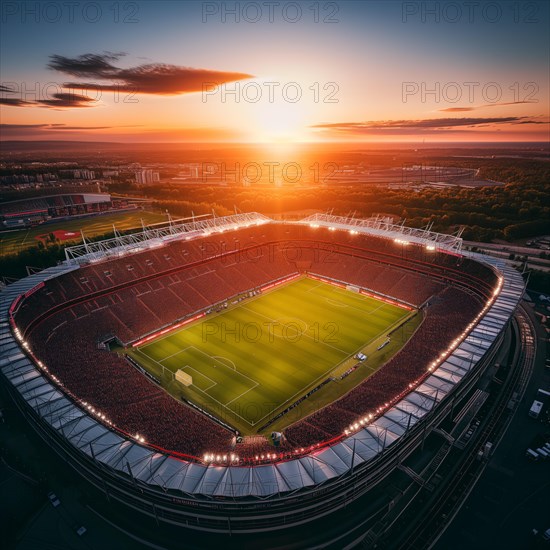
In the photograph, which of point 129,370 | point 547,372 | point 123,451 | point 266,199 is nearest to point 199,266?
point 129,370

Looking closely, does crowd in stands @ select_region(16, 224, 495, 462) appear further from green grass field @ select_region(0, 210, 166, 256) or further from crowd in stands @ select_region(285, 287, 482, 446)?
green grass field @ select_region(0, 210, 166, 256)

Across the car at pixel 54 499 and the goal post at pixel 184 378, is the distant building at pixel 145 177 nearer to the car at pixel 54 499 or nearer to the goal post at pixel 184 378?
the goal post at pixel 184 378

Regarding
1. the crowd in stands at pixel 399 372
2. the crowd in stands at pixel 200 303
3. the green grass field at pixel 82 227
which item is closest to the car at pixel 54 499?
the crowd in stands at pixel 200 303

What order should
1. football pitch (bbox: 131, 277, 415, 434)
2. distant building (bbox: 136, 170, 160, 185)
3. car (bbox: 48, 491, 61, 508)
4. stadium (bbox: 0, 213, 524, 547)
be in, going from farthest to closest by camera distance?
1. distant building (bbox: 136, 170, 160, 185)
2. football pitch (bbox: 131, 277, 415, 434)
3. car (bbox: 48, 491, 61, 508)
4. stadium (bbox: 0, 213, 524, 547)

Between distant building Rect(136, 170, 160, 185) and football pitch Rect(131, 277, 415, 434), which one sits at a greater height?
distant building Rect(136, 170, 160, 185)

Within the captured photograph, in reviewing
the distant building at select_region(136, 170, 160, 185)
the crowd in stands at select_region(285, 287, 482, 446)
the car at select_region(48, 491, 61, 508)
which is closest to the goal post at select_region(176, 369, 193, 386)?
the crowd in stands at select_region(285, 287, 482, 446)

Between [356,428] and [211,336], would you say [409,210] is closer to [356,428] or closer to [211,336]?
[211,336]

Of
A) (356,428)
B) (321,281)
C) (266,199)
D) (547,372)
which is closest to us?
(356,428)

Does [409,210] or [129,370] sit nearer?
[129,370]
